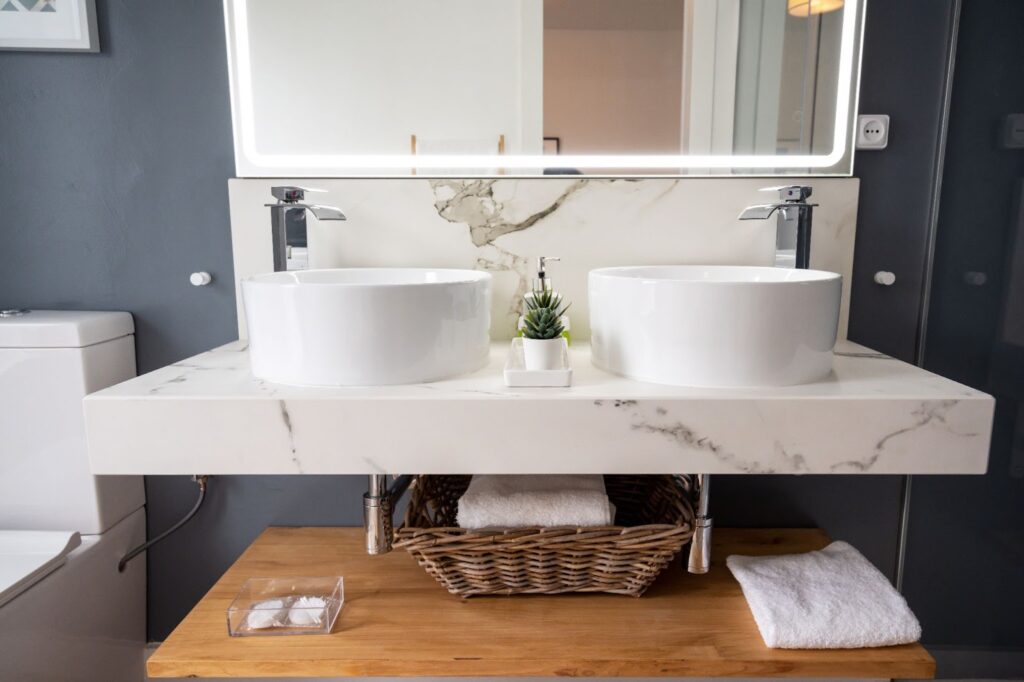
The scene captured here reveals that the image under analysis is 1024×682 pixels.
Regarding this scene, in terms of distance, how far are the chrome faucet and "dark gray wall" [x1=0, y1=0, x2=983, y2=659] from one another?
0.15m

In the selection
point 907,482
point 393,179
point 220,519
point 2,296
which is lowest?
point 220,519

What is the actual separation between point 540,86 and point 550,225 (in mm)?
272

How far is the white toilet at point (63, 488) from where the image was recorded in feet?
3.57

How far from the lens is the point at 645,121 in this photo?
1.19 metres

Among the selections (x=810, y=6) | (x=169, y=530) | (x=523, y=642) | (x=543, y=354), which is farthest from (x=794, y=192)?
(x=169, y=530)

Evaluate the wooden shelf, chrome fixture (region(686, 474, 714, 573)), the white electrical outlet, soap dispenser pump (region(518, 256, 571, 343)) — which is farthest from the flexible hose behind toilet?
the white electrical outlet

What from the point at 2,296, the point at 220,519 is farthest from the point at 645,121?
the point at 2,296

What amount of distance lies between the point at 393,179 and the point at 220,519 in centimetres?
85

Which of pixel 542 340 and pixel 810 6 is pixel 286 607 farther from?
pixel 810 6

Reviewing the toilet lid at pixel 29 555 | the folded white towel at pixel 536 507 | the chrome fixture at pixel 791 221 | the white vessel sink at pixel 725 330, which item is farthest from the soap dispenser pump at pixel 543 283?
the toilet lid at pixel 29 555

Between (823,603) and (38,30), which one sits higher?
(38,30)

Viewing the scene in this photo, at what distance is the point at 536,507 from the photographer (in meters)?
0.97

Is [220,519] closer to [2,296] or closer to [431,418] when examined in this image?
[2,296]

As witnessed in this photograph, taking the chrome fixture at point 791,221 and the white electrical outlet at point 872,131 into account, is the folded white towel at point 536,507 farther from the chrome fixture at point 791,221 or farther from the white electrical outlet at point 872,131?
the white electrical outlet at point 872,131
